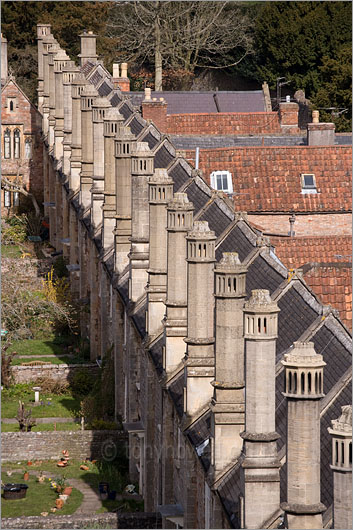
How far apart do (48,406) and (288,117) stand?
23.1 meters

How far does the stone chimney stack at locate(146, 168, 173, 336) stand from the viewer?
32000 millimetres

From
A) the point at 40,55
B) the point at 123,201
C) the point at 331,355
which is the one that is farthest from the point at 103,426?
the point at 40,55

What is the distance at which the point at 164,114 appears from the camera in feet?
190

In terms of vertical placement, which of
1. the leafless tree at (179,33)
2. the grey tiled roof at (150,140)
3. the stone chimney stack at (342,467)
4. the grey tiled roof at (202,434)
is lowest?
the grey tiled roof at (202,434)

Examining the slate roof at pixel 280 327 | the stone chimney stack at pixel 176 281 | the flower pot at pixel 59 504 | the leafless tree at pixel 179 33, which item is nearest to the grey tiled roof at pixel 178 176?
the slate roof at pixel 280 327

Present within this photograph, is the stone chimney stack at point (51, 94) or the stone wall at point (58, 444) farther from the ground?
the stone chimney stack at point (51, 94)

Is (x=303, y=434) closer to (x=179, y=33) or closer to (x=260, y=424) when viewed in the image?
(x=260, y=424)

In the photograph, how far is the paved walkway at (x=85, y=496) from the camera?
32.4 meters

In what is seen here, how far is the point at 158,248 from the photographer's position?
1272 inches

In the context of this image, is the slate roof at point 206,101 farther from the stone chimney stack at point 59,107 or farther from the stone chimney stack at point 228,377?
the stone chimney stack at point 228,377

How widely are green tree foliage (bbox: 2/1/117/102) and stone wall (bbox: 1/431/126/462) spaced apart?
45.8m

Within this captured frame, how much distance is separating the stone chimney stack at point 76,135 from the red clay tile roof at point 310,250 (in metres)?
15.8

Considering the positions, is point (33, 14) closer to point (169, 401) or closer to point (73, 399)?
point (73, 399)

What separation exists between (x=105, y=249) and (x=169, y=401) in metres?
14.4
